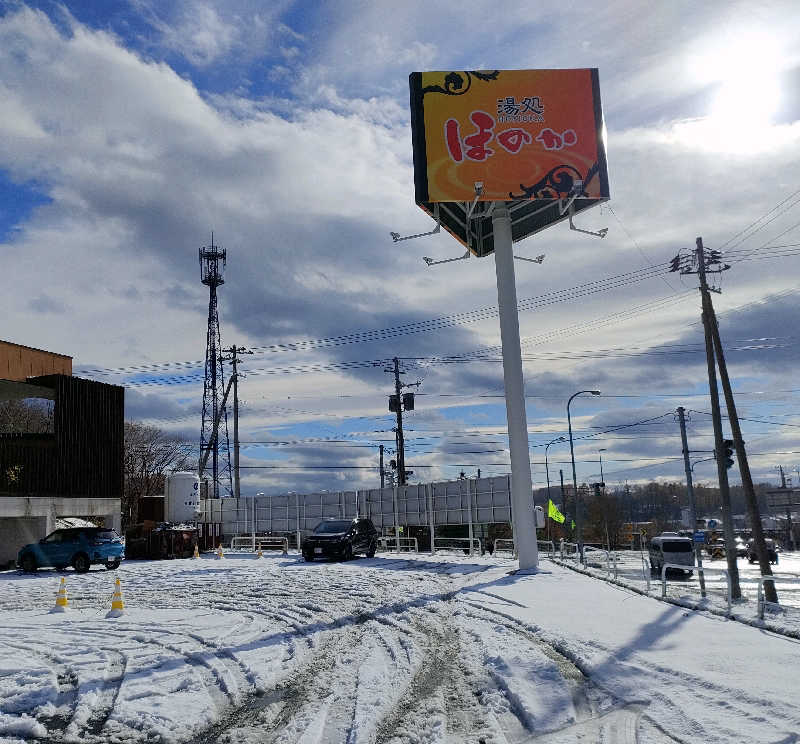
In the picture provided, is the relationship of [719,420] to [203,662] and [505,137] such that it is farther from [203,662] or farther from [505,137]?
[203,662]

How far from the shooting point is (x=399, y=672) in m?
9.20

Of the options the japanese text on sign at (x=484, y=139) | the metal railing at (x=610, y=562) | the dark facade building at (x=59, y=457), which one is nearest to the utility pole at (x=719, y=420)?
the metal railing at (x=610, y=562)

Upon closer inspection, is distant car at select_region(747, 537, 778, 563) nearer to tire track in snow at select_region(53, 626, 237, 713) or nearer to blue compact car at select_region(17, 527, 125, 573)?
blue compact car at select_region(17, 527, 125, 573)

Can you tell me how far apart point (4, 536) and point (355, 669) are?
3016 centimetres

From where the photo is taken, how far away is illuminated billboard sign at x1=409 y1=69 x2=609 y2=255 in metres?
24.5

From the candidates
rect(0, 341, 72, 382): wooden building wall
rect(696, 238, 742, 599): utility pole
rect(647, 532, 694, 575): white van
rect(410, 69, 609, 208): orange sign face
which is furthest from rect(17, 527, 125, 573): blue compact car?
rect(647, 532, 694, 575): white van

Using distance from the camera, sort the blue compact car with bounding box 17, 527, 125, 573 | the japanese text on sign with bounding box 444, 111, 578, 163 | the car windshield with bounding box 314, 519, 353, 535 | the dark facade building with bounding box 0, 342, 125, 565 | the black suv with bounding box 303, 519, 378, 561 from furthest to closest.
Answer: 1. the dark facade building with bounding box 0, 342, 125, 565
2. the car windshield with bounding box 314, 519, 353, 535
3. the black suv with bounding box 303, 519, 378, 561
4. the blue compact car with bounding box 17, 527, 125, 573
5. the japanese text on sign with bounding box 444, 111, 578, 163

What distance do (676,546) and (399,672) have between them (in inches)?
1226

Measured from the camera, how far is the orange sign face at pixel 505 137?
24.5 metres

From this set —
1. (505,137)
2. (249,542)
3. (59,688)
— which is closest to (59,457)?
(249,542)

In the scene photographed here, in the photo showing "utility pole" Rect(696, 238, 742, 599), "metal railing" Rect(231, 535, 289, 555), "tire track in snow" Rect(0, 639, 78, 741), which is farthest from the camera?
"metal railing" Rect(231, 535, 289, 555)

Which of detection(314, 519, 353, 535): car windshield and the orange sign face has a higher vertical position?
the orange sign face

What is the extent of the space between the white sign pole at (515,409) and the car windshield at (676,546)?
50.3ft

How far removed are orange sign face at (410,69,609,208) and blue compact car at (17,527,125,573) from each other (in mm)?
17924
